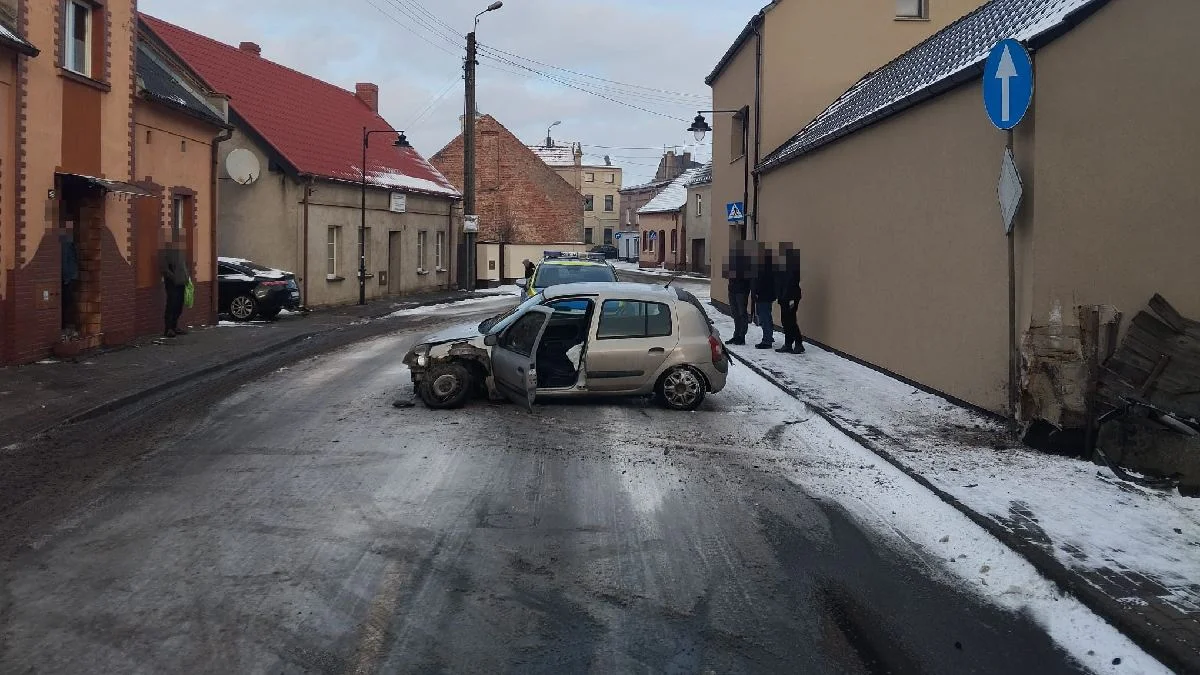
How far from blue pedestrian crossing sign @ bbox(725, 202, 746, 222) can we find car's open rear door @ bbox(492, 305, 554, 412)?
13.9 meters

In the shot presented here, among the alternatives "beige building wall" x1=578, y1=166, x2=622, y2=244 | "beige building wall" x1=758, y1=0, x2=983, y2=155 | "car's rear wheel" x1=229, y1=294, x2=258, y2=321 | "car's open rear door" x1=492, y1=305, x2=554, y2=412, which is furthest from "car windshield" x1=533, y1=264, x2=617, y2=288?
"beige building wall" x1=578, y1=166, x2=622, y2=244

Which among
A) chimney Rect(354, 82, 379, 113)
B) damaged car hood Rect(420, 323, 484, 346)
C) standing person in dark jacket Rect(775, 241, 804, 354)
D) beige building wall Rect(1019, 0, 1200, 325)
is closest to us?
beige building wall Rect(1019, 0, 1200, 325)

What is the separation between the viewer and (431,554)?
588 centimetres

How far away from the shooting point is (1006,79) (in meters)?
8.72

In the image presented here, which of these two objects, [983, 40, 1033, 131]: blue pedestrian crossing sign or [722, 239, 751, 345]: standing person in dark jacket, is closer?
[983, 40, 1033, 131]: blue pedestrian crossing sign

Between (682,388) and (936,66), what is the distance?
571 centimetres

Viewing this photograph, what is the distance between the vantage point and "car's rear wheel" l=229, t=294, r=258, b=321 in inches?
881

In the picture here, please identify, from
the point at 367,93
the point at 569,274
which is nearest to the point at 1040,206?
the point at 569,274

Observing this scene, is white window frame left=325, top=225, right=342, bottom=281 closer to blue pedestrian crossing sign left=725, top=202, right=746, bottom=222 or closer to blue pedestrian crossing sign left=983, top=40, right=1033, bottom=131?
blue pedestrian crossing sign left=725, top=202, right=746, bottom=222

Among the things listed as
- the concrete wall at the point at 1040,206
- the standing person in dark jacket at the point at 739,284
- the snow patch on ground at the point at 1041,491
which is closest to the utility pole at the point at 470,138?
the standing person in dark jacket at the point at 739,284

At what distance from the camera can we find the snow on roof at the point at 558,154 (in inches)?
3755

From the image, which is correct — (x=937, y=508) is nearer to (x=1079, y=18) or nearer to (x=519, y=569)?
(x=519, y=569)

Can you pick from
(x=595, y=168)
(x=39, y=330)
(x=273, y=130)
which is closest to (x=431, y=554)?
(x=39, y=330)

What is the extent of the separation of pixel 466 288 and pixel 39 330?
24537mm
